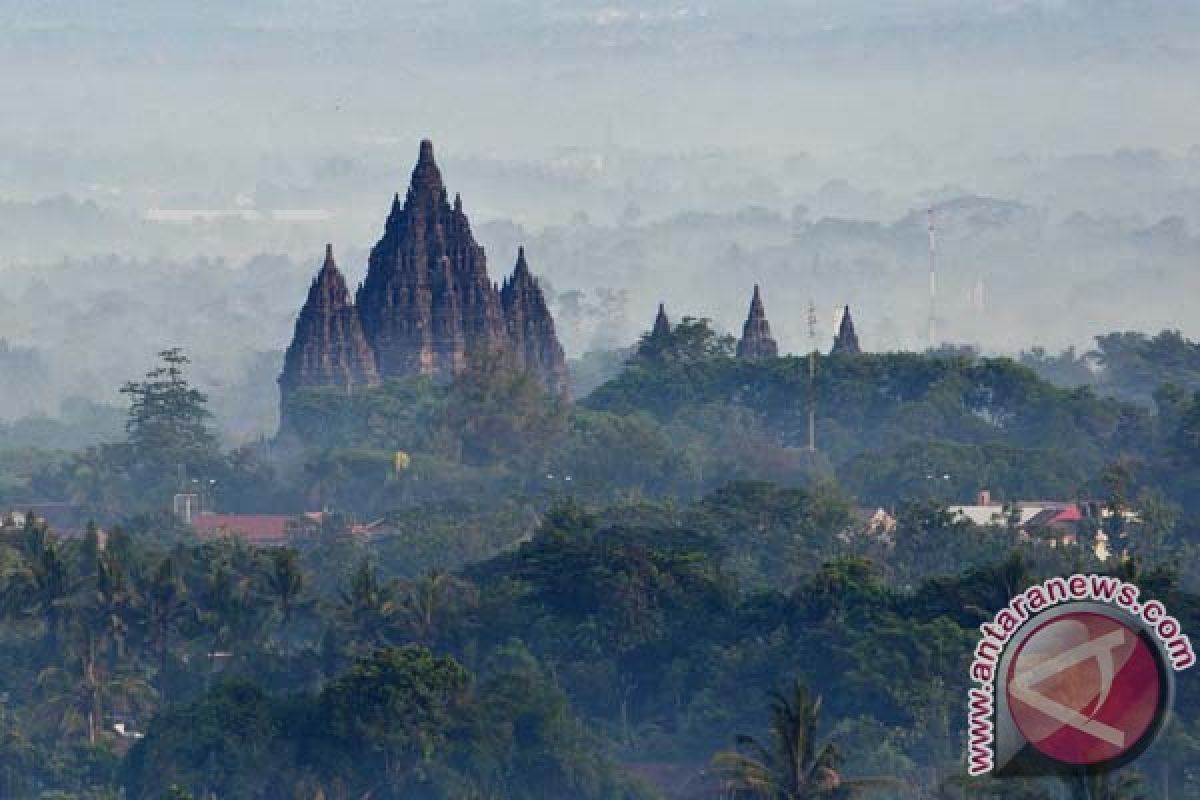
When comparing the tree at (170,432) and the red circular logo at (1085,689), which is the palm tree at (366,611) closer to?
the red circular logo at (1085,689)

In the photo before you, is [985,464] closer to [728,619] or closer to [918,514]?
[918,514]

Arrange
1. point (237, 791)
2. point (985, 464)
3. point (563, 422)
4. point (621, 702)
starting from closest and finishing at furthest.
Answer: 1. point (237, 791)
2. point (621, 702)
3. point (985, 464)
4. point (563, 422)

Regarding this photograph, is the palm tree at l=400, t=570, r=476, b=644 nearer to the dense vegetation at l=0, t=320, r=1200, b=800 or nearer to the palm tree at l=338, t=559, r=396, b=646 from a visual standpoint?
the dense vegetation at l=0, t=320, r=1200, b=800

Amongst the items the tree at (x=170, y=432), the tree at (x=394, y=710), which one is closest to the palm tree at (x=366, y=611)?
the tree at (x=394, y=710)

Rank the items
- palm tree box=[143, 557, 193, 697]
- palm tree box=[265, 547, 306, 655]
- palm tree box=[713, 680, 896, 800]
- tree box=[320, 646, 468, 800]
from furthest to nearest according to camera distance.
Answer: palm tree box=[265, 547, 306, 655]
palm tree box=[143, 557, 193, 697]
tree box=[320, 646, 468, 800]
palm tree box=[713, 680, 896, 800]

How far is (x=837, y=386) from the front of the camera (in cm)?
19725

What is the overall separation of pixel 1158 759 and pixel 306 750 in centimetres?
2101

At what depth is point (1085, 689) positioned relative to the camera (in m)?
71.1

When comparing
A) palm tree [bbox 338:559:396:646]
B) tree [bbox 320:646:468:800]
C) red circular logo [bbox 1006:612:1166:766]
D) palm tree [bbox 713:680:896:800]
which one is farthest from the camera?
palm tree [bbox 338:559:396:646]

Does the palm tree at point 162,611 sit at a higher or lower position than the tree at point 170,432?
lower

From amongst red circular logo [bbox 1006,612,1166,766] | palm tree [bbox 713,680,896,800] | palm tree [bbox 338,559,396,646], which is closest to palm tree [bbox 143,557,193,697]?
palm tree [bbox 338,559,396,646]

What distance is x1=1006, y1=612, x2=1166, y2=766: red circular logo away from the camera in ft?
228

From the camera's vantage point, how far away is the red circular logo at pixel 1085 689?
69.5m

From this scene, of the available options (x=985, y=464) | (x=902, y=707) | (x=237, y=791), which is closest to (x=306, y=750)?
(x=237, y=791)
